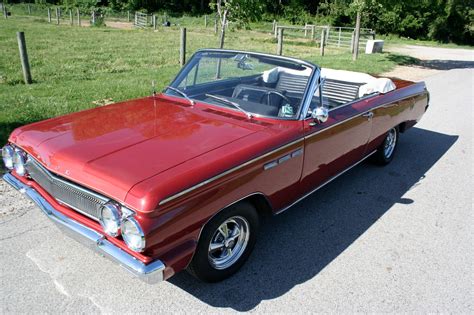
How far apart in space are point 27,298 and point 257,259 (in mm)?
1670

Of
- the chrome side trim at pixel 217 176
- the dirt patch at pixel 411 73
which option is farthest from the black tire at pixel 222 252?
the dirt patch at pixel 411 73

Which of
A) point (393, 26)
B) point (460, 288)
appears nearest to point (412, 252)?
point (460, 288)

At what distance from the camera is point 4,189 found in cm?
410

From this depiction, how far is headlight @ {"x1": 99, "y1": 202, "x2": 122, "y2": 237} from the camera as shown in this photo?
2.41 metres

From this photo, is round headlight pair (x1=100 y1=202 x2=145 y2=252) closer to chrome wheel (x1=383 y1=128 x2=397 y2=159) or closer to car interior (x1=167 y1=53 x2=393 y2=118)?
car interior (x1=167 y1=53 x2=393 y2=118)

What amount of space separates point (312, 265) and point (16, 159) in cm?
251

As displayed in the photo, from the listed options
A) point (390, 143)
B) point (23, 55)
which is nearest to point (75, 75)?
point (23, 55)

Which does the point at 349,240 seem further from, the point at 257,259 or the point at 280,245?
the point at 257,259

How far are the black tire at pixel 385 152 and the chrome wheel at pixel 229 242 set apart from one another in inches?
110

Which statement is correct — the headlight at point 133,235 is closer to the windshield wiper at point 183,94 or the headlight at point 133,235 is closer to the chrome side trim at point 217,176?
the chrome side trim at point 217,176

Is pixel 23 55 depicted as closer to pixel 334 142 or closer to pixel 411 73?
pixel 334 142

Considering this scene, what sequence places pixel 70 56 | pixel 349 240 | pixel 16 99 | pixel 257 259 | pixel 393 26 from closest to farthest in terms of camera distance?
pixel 257 259
pixel 349 240
pixel 16 99
pixel 70 56
pixel 393 26

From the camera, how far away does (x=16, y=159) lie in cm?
324

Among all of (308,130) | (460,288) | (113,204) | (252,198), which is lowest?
(460,288)
